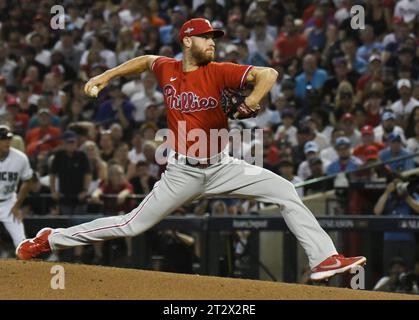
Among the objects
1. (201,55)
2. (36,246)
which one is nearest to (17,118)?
(36,246)

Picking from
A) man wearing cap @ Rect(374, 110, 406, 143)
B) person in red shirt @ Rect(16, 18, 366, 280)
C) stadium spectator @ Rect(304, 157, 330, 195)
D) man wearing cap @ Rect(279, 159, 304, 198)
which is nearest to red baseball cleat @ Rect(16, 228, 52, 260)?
person in red shirt @ Rect(16, 18, 366, 280)

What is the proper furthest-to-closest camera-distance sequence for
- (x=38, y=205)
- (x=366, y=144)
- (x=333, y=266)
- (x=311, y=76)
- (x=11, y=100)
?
(x=11, y=100)
(x=311, y=76)
(x=38, y=205)
(x=366, y=144)
(x=333, y=266)

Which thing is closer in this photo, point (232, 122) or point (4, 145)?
point (4, 145)

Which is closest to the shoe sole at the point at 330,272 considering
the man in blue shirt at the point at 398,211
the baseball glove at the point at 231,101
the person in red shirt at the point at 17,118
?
the baseball glove at the point at 231,101

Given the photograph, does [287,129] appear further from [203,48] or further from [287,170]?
[203,48]

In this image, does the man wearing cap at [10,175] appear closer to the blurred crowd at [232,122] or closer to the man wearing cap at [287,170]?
the blurred crowd at [232,122]

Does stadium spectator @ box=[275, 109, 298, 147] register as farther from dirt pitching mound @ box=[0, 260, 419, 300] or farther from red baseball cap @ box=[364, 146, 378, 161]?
dirt pitching mound @ box=[0, 260, 419, 300]

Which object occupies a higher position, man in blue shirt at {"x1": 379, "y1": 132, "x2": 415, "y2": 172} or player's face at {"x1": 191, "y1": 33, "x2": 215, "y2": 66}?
player's face at {"x1": 191, "y1": 33, "x2": 215, "y2": 66}
